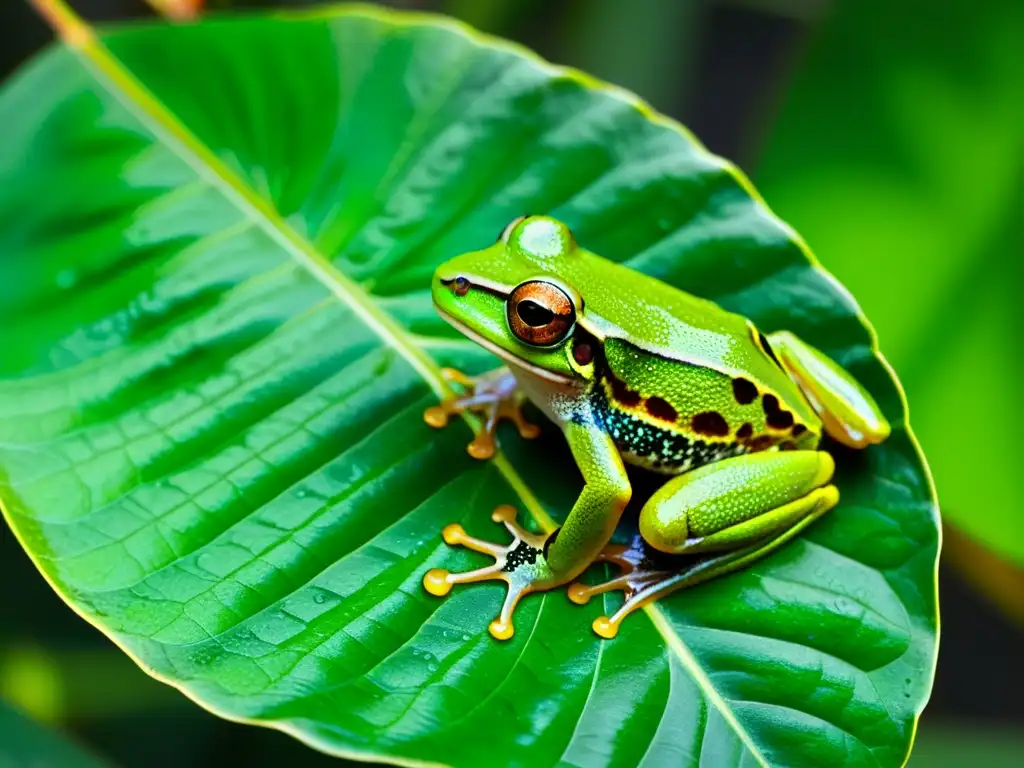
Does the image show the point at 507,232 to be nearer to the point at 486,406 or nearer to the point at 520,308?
the point at 520,308

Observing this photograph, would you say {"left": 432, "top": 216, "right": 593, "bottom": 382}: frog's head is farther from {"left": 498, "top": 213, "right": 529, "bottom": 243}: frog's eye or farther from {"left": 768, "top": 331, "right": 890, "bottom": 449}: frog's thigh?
{"left": 768, "top": 331, "right": 890, "bottom": 449}: frog's thigh

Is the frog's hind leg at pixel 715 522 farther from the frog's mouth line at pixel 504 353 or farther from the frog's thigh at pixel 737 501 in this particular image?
the frog's mouth line at pixel 504 353

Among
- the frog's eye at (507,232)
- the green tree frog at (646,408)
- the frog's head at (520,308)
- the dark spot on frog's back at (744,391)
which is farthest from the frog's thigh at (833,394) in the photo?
the frog's eye at (507,232)

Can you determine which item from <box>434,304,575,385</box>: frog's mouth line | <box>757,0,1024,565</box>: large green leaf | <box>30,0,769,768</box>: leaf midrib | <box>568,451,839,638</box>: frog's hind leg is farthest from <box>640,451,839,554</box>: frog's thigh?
<box>757,0,1024,565</box>: large green leaf

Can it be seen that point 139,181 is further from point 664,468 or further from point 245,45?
point 664,468

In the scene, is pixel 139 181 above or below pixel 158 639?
above

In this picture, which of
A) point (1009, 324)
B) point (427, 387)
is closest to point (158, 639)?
point (427, 387)

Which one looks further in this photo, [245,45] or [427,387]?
[245,45]
